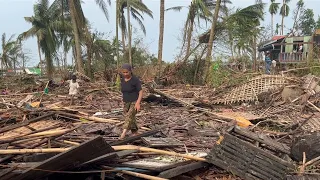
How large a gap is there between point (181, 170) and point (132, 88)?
2184 millimetres

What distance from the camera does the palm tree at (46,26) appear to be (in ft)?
84.3

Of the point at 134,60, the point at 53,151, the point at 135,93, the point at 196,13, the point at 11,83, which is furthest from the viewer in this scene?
the point at 134,60

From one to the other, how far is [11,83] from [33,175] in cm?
1724

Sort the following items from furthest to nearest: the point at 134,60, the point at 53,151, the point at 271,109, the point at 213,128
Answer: the point at 134,60 → the point at 271,109 → the point at 213,128 → the point at 53,151

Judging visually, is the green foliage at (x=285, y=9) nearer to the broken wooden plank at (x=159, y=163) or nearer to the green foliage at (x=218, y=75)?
the green foliage at (x=218, y=75)

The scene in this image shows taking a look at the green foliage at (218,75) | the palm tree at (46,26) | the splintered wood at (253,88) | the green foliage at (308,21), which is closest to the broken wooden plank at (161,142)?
the splintered wood at (253,88)

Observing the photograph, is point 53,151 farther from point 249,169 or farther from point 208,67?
point 208,67

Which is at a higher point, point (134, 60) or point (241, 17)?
point (241, 17)

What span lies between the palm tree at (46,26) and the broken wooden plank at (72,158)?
2233 centimetres

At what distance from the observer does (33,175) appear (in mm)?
3707

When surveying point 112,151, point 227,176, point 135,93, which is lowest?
point 227,176

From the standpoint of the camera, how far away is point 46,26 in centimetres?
2780

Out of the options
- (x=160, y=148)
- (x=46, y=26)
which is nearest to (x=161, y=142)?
(x=160, y=148)

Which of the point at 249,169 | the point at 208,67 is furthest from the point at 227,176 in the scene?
the point at 208,67
